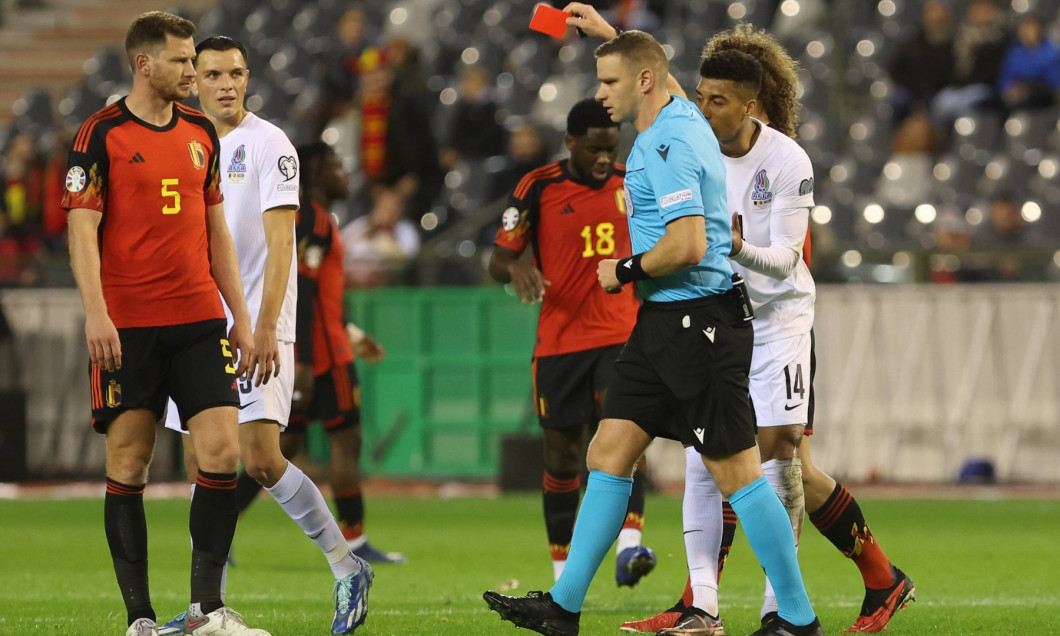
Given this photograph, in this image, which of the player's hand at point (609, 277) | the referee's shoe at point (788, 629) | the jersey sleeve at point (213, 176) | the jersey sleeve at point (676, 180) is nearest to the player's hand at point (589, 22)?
the jersey sleeve at point (676, 180)

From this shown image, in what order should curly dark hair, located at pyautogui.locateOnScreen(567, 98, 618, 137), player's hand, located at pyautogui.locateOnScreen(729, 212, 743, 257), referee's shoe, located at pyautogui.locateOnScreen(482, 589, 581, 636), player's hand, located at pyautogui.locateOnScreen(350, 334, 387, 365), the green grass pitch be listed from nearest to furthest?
referee's shoe, located at pyautogui.locateOnScreen(482, 589, 581, 636), player's hand, located at pyautogui.locateOnScreen(729, 212, 743, 257), the green grass pitch, curly dark hair, located at pyautogui.locateOnScreen(567, 98, 618, 137), player's hand, located at pyautogui.locateOnScreen(350, 334, 387, 365)

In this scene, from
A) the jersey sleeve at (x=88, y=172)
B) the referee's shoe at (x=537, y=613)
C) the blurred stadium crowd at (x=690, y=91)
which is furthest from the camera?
the blurred stadium crowd at (x=690, y=91)

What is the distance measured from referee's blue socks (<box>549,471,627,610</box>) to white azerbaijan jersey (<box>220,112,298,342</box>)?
1.64 meters

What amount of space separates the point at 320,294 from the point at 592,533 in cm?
435

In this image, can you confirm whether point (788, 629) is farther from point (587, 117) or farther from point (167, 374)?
point (587, 117)

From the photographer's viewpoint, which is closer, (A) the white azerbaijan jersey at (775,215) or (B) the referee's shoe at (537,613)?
(B) the referee's shoe at (537,613)

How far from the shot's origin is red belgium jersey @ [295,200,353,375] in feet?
30.5

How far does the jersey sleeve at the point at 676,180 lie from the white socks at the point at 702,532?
118cm

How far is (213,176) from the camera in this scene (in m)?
5.98

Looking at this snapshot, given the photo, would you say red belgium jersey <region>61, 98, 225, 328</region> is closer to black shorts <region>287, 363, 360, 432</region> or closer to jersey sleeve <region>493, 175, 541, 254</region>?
jersey sleeve <region>493, 175, 541, 254</region>

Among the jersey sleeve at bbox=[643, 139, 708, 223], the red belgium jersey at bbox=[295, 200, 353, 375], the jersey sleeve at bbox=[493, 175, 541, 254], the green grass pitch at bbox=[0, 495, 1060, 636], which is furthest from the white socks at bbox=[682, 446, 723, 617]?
the red belgium jersey at bbox=[295, 200, 353, 375]

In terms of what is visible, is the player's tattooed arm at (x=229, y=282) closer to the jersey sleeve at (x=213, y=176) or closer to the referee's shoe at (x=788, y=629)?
the jersey sleeve at (x=213, y=176)

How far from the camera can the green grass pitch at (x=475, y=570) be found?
267 inches

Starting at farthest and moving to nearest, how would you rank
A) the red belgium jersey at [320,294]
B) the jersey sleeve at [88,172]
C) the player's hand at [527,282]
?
1. the red belgium jersey at [320,294]
2. the player's hand at [527,282]
3. the jersey sleeve at [88,172]
